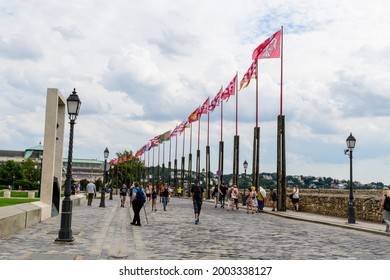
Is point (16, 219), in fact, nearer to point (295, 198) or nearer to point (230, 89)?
point (295, 198)

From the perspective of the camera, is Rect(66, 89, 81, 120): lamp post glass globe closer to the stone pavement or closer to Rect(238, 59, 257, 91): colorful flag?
the stone pavement

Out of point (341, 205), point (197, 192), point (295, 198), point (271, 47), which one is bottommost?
point (341, 205)

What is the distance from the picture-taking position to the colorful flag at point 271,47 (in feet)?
100

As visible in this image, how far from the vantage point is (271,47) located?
1215 inches

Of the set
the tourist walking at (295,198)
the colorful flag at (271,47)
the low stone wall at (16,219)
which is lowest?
the low stone wall at (16,219)

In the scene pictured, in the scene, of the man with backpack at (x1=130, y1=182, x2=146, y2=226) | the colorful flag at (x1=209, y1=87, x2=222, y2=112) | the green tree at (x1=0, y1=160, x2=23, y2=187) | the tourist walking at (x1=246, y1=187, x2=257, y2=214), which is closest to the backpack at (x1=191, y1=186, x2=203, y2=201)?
the man with backpack at (x1=130, y1=182, x2=146, y2=226)

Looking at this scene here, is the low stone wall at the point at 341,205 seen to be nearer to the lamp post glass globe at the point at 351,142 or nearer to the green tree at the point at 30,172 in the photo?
the lamp post glass globe at the point at 351,142

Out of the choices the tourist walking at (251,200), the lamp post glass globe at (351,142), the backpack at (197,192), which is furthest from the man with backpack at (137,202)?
the tourist walking at (251,200)

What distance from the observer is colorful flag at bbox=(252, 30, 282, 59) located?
30547 mm

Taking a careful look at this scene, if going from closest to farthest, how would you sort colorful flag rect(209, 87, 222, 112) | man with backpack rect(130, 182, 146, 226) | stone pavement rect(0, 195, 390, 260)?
stone pavement rect(0, 195, 390, 260) < man with backpack rect(130, 182, 146, 226) < colorful flag rect(209, 87, 222, 112)

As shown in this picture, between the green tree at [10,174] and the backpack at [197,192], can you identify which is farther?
the green tree at [10,174]

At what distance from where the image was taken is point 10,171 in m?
128

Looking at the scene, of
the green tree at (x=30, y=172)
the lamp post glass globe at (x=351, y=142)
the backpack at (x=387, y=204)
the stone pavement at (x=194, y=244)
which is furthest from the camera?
the green tree at (x=30, y=172)

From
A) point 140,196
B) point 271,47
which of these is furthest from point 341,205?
point 140,196
